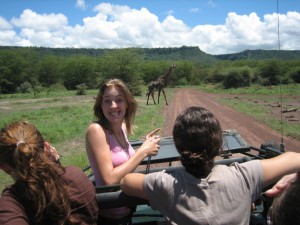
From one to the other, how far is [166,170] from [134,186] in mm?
816

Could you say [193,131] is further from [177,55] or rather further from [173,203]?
[177,55]

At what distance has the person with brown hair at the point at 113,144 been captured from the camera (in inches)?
86.9

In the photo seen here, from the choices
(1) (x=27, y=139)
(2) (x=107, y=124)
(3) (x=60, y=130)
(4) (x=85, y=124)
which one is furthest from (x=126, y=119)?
(4) (x=85, y=124)

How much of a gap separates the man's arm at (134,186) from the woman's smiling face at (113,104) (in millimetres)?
865

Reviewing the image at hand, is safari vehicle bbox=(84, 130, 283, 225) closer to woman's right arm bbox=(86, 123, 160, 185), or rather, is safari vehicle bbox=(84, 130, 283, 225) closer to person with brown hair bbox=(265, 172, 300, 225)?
woman's right arm bbox=(86, 123, 160, 185)

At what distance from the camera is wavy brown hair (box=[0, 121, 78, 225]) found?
1.61 meters

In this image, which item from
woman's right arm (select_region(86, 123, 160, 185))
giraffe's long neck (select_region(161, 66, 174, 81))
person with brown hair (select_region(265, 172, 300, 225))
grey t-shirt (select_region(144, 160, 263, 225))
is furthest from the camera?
giraffe's long neck (select_region(161, 66, 174, 81))

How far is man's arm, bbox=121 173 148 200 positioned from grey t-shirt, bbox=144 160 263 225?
5 centimetres

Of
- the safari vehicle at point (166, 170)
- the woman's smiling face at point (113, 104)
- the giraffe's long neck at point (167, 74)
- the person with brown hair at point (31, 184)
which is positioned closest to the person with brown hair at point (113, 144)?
the woman's smiling face at point (113, 104)

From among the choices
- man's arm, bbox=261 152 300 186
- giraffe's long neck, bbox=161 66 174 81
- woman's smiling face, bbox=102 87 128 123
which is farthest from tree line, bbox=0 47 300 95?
man's arm, bbox=261 152 300 186

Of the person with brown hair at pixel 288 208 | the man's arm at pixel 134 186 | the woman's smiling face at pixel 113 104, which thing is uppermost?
the woman's smiling face at pixel 113 104

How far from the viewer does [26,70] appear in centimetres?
8062

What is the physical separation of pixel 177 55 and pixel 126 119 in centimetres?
19679

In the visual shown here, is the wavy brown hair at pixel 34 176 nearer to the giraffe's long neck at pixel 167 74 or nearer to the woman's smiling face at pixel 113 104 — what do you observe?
the woman's smiling face at pixel 113 104
